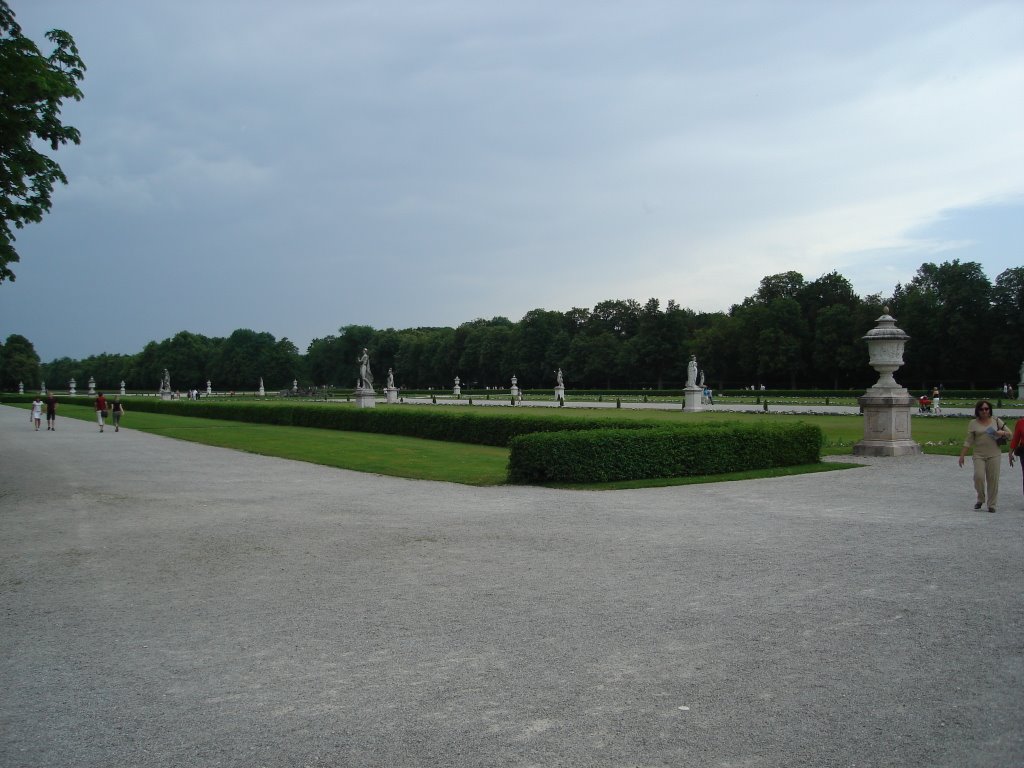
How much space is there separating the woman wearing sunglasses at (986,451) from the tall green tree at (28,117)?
1433 centimetres

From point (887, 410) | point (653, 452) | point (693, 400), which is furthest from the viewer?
point (693, 400)

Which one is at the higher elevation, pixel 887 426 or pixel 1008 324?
pixel 1008 324

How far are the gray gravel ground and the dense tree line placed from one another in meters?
43.4

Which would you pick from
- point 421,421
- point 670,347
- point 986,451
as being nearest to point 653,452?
point 986,451

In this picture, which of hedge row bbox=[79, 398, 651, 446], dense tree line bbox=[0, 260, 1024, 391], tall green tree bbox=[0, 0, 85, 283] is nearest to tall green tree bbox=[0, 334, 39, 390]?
dense tree line bbox=[0, 260, 1024, 391]

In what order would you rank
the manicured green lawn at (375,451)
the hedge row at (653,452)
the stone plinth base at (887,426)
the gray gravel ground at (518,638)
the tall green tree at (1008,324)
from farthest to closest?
the tall green tree at (1008,324) < the stone plinth base at (887,426) < the manicured green lawn at (375,451) < the hedge row at (653,452) < the gray gravel ground at (518,638)

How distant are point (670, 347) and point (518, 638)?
86.9 m

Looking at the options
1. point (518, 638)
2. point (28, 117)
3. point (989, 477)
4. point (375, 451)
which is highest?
point (28, 117)

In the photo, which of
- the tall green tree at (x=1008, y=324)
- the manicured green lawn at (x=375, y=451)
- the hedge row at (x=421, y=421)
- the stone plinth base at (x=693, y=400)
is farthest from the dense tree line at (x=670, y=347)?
the stone plinth base at (x=693, y=400)

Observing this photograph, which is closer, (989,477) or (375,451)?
(989,477)

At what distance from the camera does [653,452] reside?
15.6 metres

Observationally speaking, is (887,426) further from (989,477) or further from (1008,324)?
(1008,324)

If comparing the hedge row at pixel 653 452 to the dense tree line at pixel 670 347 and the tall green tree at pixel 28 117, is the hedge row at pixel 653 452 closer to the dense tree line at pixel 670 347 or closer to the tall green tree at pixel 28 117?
the tall green tree at pixel 28 117

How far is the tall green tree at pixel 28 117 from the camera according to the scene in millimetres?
12281
